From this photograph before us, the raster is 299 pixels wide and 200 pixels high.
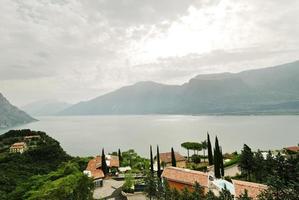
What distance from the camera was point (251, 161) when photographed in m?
34.4

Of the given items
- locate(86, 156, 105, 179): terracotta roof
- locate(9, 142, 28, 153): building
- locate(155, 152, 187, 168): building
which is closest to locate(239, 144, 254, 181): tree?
locate(155, 152, 187, 168): building

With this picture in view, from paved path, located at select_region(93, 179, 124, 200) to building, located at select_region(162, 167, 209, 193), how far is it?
27.7 feet

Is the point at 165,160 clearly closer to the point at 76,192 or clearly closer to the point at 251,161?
the point at 251,161

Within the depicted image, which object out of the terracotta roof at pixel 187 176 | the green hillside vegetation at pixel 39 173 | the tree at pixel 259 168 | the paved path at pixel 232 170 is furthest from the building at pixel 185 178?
the paved path at pixel 232 170

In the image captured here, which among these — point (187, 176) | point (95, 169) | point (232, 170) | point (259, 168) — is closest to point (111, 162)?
point (95, 169)

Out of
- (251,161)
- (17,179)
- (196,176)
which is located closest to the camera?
(196,176)

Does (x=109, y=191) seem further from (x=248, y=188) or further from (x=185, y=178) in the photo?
(x=248, y=188)

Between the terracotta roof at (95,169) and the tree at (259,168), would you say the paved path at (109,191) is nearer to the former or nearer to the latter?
the terracotta roof at (95,169)

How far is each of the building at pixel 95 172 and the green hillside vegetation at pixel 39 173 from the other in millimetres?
1820

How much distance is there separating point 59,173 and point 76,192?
727 cm

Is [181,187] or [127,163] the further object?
[127,163]

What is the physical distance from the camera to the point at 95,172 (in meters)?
46.0

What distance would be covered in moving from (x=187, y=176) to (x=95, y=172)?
21.2m

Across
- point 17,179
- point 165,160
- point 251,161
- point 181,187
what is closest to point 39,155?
point 17,179
